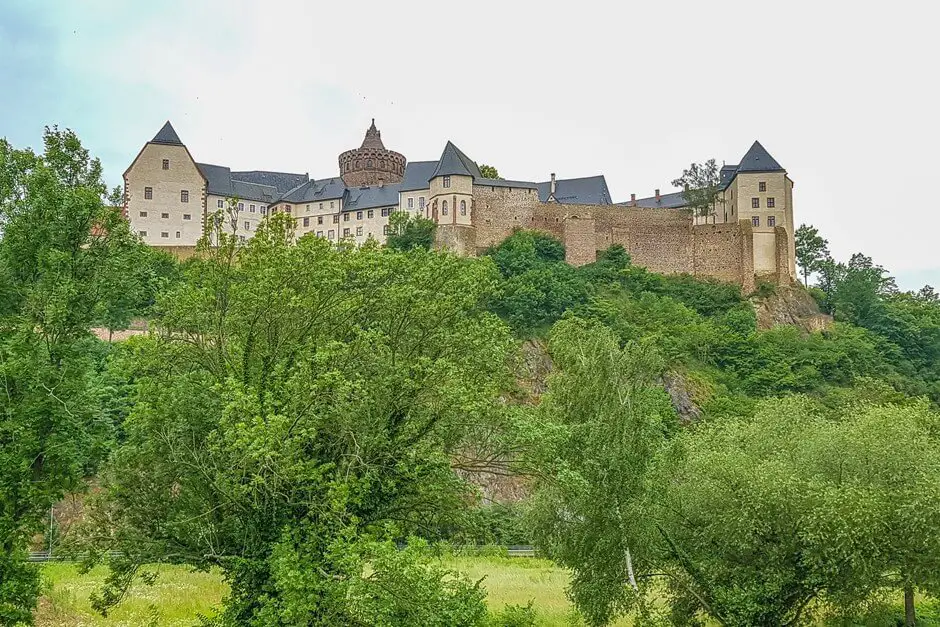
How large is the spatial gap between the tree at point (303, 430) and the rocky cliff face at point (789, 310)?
51022 millimetres

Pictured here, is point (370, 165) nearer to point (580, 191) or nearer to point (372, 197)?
point (372, 197)

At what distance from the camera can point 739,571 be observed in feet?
69.2

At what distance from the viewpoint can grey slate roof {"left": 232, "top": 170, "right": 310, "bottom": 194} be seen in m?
93.9

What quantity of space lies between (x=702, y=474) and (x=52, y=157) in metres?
16.4

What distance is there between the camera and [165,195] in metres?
75.6

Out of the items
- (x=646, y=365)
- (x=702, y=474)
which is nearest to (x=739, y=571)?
(x=702, y=474)

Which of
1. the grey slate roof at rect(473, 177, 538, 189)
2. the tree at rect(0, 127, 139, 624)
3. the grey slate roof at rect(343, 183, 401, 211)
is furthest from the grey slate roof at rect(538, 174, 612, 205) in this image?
the tree at rect(0, 127, 139, 624)

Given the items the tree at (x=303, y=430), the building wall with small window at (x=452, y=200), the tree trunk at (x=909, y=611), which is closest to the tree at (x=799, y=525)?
the tree trunk at (x=909, y=611)

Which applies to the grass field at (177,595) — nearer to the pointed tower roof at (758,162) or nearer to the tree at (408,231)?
the tree at (408,231)

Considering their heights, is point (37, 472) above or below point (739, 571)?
above

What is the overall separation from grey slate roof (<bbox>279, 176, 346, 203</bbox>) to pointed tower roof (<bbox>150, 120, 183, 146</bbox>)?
1208 centimetres

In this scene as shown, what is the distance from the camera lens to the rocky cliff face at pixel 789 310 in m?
66.9

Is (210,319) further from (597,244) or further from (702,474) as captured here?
(597,244)

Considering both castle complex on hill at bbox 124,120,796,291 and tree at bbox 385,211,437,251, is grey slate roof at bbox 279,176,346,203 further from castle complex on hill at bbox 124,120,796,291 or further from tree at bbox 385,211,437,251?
tree at bbox 385,211,437,251
